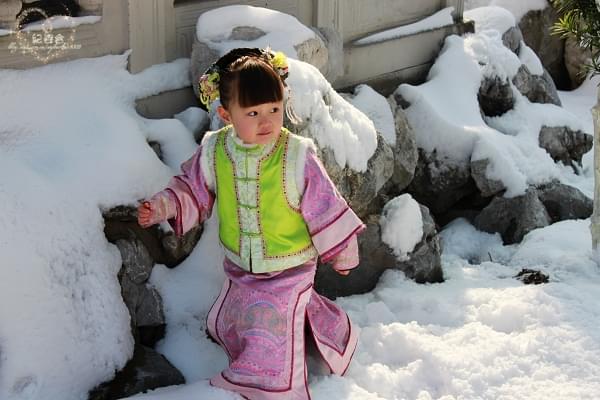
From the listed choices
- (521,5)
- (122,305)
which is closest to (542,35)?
(521,5)

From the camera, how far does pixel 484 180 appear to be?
5.82 m

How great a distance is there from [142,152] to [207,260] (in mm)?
533

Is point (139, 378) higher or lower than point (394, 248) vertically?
higher

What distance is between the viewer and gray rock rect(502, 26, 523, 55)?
23.5 ft

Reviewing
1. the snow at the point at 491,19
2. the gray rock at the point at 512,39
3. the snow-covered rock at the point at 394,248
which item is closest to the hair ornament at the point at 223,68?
the snow-covered rock at the point at 394,248

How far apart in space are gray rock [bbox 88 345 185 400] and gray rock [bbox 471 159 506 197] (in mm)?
3058

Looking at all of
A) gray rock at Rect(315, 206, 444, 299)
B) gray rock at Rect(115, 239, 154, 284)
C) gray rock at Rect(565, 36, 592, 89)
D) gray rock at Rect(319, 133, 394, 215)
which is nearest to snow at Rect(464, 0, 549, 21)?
gray rock at Rect(565, 36, 592, 89)

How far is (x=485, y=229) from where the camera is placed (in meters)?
5.77

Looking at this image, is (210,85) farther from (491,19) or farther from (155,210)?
(491,19)

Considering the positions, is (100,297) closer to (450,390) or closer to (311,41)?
(450,390)

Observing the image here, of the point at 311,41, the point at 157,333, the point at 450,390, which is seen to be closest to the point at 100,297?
the point at 157,333

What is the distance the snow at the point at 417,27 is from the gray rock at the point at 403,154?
2.28 ft

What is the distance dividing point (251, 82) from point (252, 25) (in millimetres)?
1578

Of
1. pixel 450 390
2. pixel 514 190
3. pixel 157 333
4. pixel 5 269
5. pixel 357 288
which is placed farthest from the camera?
pixel 514 190
